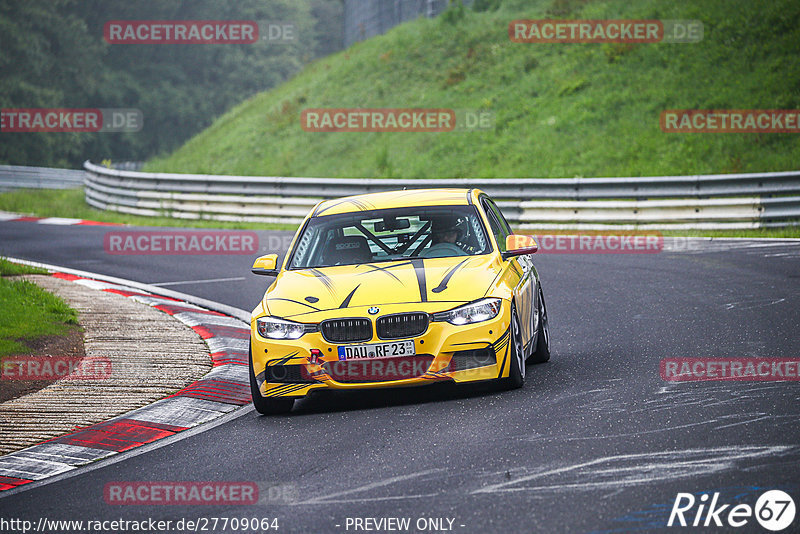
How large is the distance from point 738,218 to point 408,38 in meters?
24.6

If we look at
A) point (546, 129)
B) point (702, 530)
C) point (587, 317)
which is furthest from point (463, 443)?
point (546, 129)

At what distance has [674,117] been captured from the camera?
1061 inches

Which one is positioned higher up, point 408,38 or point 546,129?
point 408,38

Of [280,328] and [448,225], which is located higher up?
[448,225]

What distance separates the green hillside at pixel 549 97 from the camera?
86.5 ft

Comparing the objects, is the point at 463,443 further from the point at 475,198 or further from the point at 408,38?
the point at 408,38

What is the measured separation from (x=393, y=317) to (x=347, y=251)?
1.34 metres

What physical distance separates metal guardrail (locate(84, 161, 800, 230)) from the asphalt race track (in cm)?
868

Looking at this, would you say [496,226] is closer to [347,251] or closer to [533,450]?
[347,251]

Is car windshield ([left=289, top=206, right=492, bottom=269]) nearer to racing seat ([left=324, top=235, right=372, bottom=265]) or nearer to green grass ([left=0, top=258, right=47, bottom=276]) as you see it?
racing seat ([left=324, top=235, right=372, bottom=265])

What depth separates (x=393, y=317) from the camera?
25.2ft

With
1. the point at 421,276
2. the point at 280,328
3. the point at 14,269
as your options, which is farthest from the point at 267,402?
the point at 14,269

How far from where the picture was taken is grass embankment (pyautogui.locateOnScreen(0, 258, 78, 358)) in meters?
10.6

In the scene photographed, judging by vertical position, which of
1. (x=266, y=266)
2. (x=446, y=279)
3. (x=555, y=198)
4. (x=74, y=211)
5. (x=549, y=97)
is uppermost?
(x=549, y=97)
